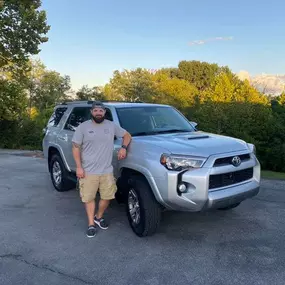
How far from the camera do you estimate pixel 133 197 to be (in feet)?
15.6

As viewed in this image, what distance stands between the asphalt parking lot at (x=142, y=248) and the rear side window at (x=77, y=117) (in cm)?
150

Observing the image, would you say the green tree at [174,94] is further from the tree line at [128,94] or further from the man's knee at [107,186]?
the man's knee at [107,186]

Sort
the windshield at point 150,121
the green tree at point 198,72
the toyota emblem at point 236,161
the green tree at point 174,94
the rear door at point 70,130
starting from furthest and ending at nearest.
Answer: the green tree at point 198,72, the green tree at point 174,94, the rear door at point 70,130, the windshield at point 150,121, the toyota emblem at point 236,161

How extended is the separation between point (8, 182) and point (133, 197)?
4.92 m

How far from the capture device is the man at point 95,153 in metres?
4.56

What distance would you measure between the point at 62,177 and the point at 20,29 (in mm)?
10030

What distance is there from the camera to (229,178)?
14.6 ft

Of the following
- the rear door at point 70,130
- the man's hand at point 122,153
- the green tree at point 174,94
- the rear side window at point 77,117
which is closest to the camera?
the man's hand at point 122,153

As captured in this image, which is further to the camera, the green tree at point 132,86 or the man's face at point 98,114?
the green tree at point 132,86

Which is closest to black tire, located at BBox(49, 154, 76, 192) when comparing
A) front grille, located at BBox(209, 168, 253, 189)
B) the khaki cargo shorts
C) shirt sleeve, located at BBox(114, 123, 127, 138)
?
the khaki cargo shorts

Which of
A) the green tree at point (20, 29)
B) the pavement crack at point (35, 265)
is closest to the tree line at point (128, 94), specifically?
the green tree at point (20, 29)

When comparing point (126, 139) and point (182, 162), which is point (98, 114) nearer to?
point (126, 139)

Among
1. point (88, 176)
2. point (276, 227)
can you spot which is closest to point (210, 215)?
point (276, 227)

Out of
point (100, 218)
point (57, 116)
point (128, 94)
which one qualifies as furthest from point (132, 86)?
point (100, 218)
